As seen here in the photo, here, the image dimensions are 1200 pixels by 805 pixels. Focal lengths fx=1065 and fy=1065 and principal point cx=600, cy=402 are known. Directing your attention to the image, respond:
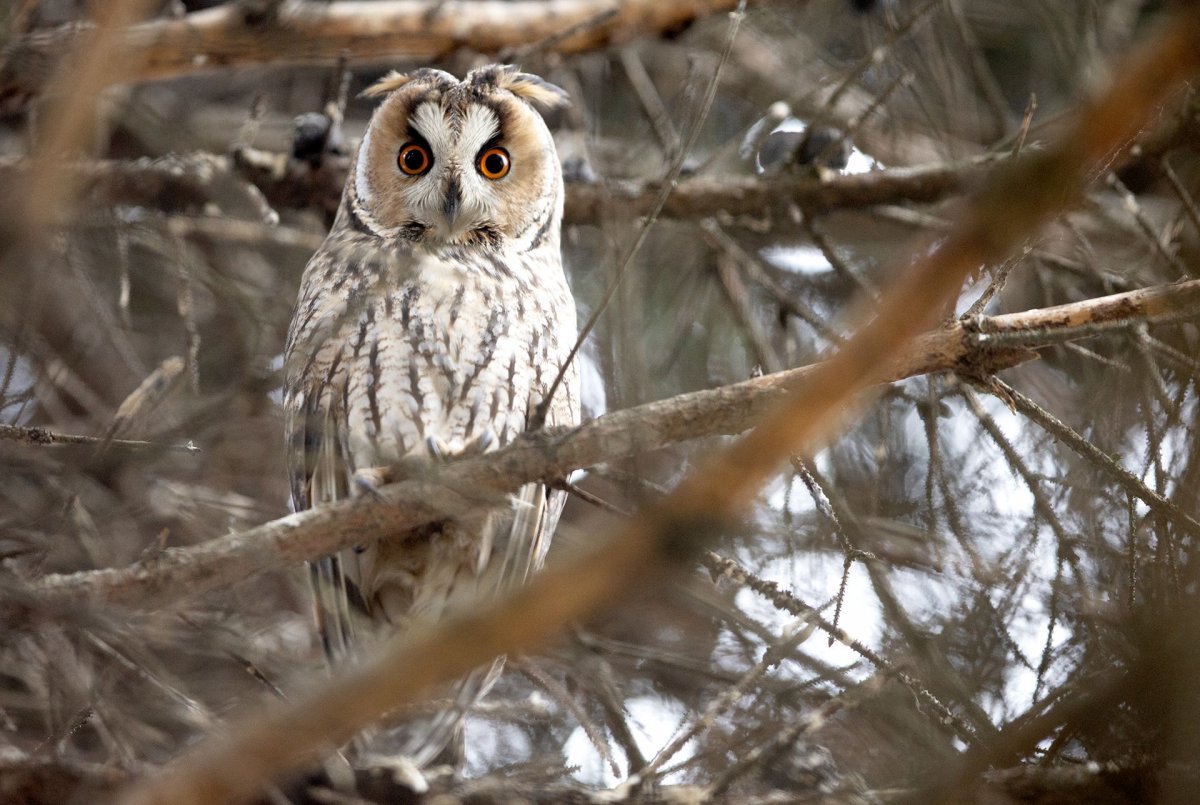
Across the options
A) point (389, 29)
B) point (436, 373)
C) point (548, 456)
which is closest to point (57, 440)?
point (548, 456)

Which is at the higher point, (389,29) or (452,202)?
(389,29)

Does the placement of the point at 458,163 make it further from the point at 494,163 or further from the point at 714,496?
the point at 714,496

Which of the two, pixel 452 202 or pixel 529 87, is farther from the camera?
pixel 529 87

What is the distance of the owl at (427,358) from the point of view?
7.98 ft

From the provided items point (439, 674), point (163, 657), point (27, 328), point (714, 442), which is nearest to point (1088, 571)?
point (714, 442)

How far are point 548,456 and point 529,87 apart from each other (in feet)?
4.67

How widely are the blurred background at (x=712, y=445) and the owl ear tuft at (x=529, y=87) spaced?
0.48ft

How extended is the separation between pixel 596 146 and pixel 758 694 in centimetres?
213

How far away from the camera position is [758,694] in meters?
1.84

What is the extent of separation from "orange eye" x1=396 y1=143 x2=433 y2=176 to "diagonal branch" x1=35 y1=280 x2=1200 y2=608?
3.56 ft

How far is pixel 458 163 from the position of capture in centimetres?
270

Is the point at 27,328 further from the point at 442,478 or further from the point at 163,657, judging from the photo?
the point at 163,657

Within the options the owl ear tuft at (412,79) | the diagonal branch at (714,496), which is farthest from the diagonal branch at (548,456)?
the owl ear tuft at (412,79)

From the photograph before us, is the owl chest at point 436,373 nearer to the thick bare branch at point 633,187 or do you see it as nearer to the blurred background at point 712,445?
the blurred background at point 712,445
